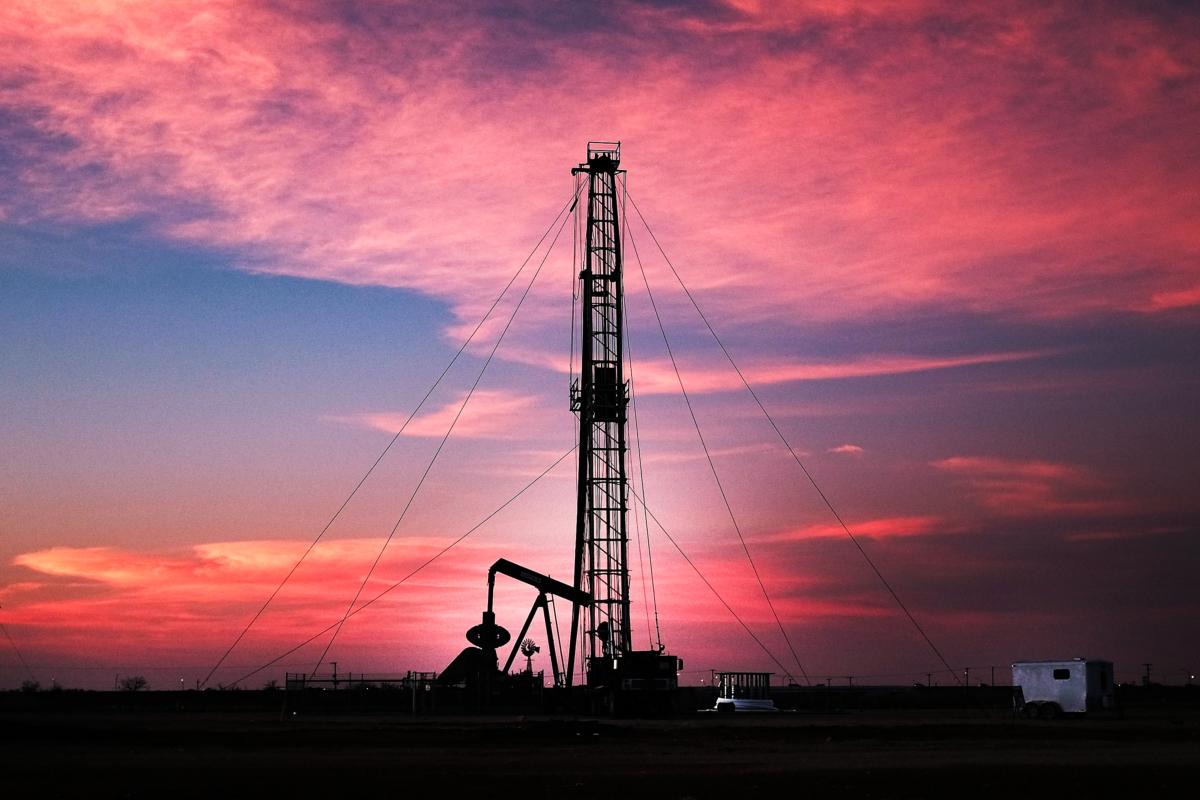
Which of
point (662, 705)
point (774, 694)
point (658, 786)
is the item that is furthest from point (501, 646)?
point (658, 786)

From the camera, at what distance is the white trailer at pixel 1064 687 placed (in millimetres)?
61969

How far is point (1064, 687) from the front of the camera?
62656mm

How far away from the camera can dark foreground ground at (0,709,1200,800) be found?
87.0ft

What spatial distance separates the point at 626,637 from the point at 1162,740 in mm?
37624

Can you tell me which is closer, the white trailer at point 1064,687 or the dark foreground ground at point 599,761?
the dark foreground ground at point 599,761

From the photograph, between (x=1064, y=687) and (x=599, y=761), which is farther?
(x=1064, y=687)

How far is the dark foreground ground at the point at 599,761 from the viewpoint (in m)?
26.5

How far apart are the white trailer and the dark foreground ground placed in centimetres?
861

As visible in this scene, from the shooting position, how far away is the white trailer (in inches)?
2440

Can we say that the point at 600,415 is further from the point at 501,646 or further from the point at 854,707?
the point at 854,707

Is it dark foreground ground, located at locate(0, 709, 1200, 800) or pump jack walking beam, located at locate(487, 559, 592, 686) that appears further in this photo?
pump jack walking beam, located at locate(487, 559, 592, 686)

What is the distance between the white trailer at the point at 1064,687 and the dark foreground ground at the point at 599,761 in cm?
861

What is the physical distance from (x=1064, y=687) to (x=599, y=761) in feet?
119

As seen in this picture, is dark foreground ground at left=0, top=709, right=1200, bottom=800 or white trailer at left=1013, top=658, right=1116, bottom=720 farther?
white trailer at left=1013, top=658, right=1116, bottom=720
